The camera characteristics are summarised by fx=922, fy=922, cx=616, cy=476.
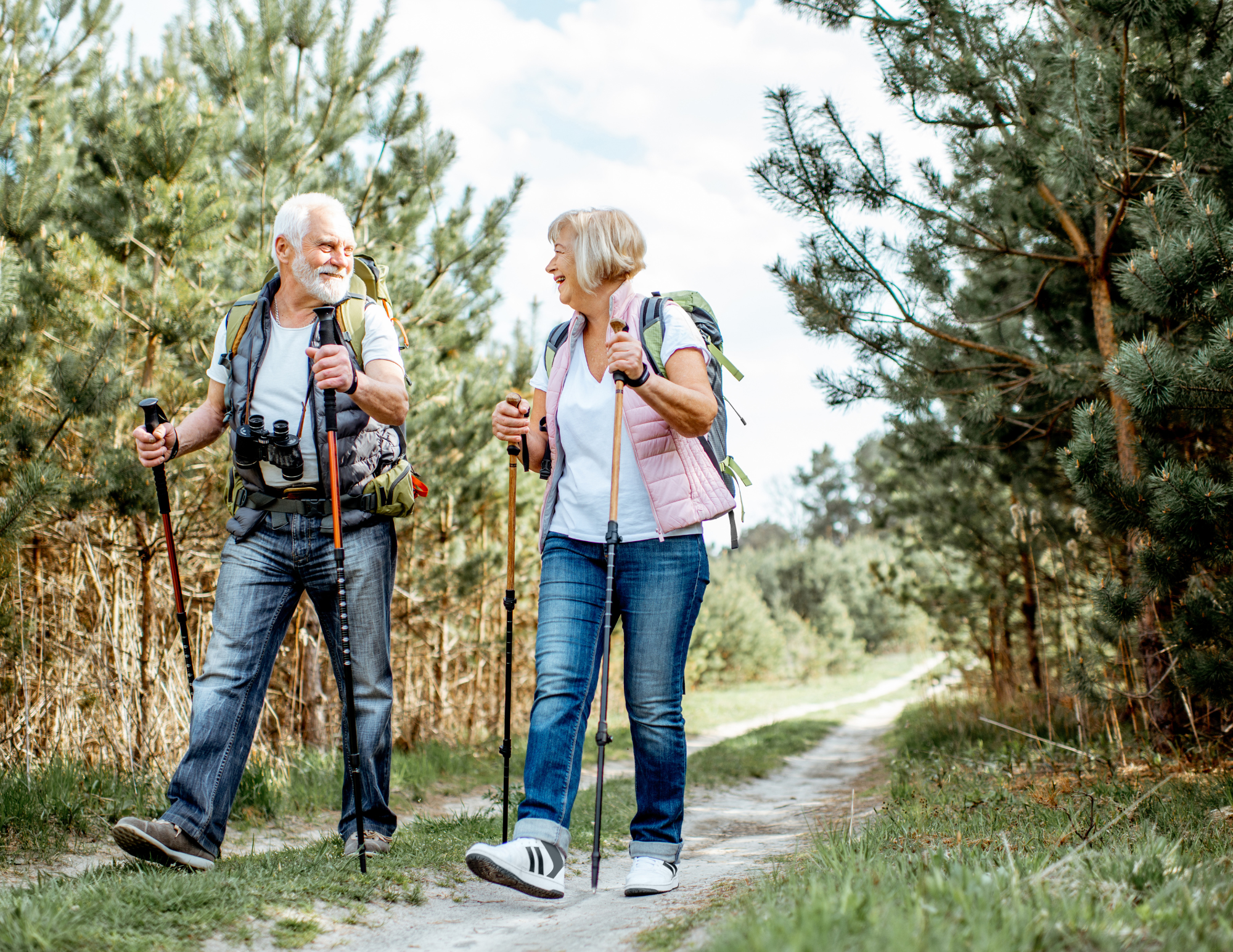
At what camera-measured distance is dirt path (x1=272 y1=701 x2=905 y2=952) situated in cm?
229

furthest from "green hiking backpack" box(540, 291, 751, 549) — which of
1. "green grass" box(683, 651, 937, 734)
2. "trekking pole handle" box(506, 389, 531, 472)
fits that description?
"green grass" box(683, 651, 937, 734)

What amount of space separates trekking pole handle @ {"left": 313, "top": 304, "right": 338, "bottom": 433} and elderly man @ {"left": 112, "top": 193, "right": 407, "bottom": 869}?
5 centimetres

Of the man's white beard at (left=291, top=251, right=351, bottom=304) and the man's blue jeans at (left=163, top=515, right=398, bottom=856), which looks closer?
the man's blue jeans at (left=163, top=515, right=398, bottom=856)

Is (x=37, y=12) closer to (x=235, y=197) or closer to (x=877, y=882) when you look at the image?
(x=235, y=197)

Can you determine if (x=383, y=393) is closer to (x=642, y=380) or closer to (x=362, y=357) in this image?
(x=362, y=357)

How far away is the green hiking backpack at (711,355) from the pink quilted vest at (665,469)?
3cm

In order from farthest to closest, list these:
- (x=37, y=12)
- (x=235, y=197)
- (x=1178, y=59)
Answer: (x=37, y=12) < (x=235, y=197) < (x=1178, y=59)

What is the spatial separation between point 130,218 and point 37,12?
2676mm

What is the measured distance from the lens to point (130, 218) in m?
4.88

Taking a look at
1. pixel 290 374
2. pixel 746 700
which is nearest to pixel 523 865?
pixel 290 374

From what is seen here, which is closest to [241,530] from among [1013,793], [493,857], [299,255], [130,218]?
[299,255]

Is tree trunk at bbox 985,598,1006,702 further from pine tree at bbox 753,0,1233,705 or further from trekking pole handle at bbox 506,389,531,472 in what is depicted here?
trekking pole handle at bbox 506,389,531,472

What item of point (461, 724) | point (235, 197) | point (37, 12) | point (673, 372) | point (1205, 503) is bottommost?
point (461, 724)

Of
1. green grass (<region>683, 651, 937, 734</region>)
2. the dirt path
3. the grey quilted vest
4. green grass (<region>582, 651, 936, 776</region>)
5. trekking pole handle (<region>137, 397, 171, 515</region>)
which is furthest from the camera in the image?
green grass (<region>683, 651, 937, 734</region>)
